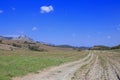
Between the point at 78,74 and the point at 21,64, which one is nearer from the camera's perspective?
the point at 78,74

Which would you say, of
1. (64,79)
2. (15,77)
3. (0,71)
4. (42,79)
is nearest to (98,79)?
Answer: (64,79)

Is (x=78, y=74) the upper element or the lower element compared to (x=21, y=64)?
lower

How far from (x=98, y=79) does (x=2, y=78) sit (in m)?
7.63

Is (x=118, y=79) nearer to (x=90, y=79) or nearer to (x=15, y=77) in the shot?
(x=90, y=79)

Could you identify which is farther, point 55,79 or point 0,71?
point 0,71

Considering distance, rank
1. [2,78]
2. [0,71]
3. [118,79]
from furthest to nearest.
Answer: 1. [0,71]
2. [118,79]
3. [2,78]

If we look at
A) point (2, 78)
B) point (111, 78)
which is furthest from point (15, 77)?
point (111, 78)

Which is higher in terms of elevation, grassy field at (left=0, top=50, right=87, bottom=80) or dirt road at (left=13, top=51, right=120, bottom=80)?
grassy field at (left=0, top=50, right=87, bottom=80)

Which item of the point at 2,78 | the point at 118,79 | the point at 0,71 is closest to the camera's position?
the point at 2,78

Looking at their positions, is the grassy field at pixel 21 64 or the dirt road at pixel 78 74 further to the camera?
the grassy field at pixel 21 64

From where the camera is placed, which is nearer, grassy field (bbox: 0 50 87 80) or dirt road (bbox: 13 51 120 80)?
dirt road (bbox: 13 51 120 80)

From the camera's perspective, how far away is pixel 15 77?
85.0 ft

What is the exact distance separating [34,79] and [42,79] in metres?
0.66

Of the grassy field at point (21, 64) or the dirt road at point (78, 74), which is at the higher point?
the grassy field at point (21, 64)
